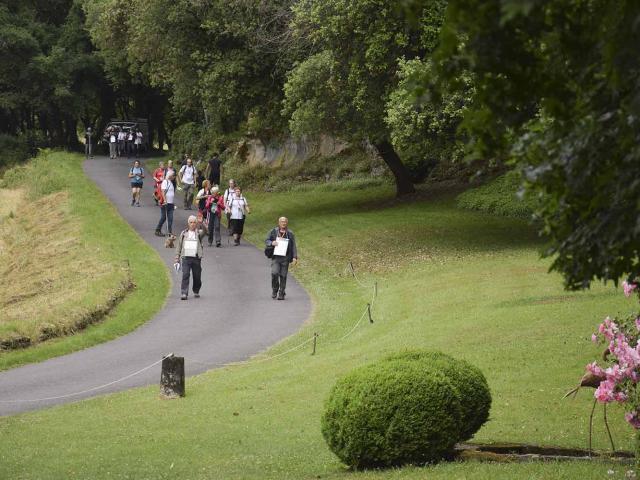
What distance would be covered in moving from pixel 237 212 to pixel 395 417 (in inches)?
916

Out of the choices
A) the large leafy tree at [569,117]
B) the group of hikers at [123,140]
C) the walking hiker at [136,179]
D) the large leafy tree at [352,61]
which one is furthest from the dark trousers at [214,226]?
the group of hikers at [123,140]

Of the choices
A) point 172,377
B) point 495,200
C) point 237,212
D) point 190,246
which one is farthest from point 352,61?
point 172,377

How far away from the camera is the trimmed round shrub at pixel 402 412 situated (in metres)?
10.7

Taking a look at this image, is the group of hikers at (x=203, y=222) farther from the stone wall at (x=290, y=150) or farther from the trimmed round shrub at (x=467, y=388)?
the trimmed round shrub at (x=467, y=388)

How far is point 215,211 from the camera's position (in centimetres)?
3325

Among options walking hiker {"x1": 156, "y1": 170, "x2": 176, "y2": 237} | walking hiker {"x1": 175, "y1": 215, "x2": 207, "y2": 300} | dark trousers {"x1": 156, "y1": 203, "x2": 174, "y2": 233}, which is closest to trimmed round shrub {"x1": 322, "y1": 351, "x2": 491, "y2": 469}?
walking hiker {"x1": 175, "y1": 215, "x2": 207, "y2": 300}

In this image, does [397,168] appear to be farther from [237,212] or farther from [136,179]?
[136,179]

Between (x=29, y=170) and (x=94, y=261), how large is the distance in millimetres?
28238

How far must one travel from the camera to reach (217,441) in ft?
45.6

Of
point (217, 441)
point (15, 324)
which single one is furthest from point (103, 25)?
point (217, 441)

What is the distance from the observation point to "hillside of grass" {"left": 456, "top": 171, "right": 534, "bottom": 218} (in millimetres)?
36709

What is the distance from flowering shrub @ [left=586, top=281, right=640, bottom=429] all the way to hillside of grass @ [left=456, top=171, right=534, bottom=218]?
25.4 m

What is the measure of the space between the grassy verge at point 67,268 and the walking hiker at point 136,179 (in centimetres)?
123

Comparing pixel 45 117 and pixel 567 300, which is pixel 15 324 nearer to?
pixel 567 300
